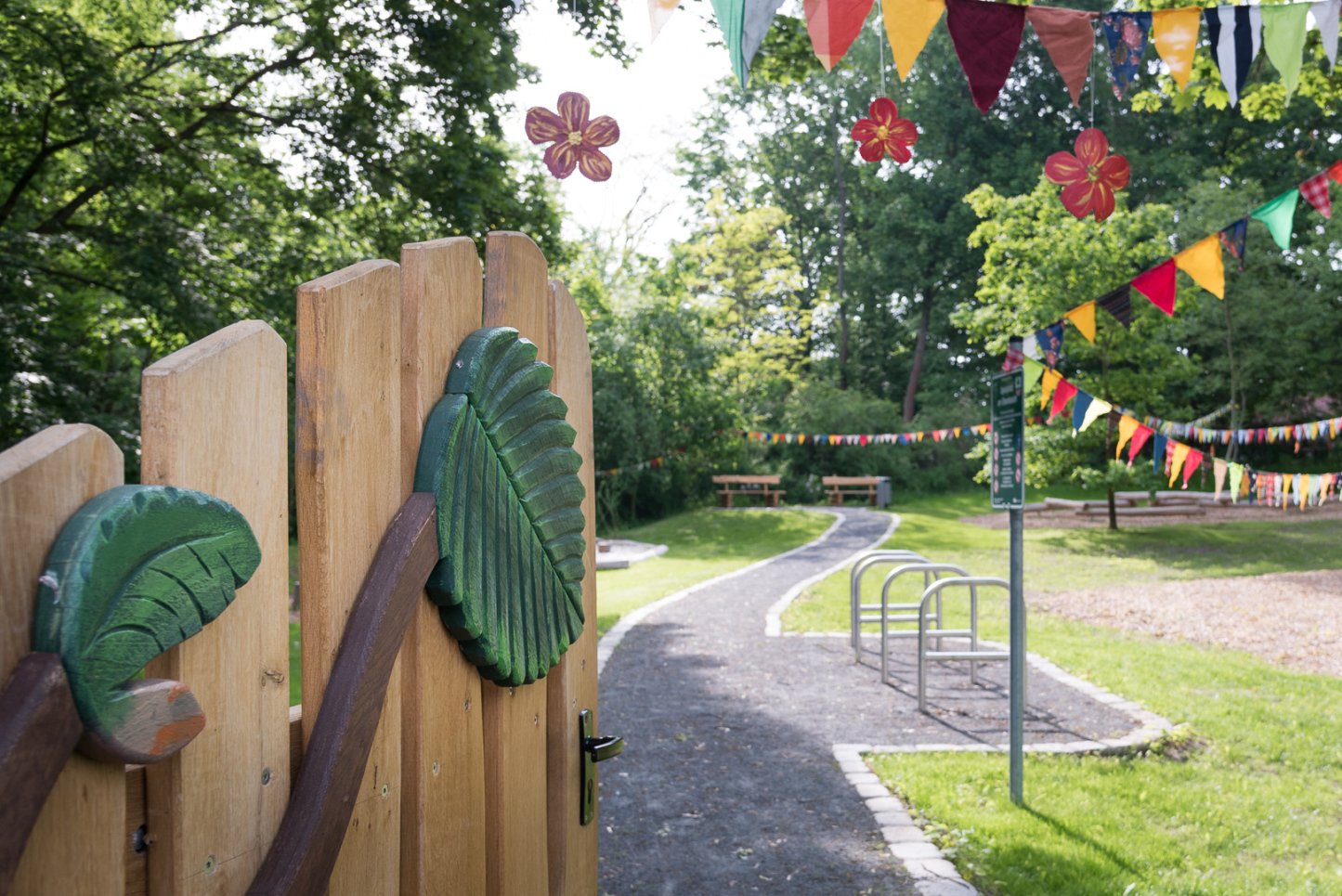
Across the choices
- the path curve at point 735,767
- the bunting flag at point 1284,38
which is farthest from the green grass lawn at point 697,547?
the bunting flag at point 1284,38

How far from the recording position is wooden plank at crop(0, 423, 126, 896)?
32.9 inches

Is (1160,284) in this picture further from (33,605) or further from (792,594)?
(33,605)

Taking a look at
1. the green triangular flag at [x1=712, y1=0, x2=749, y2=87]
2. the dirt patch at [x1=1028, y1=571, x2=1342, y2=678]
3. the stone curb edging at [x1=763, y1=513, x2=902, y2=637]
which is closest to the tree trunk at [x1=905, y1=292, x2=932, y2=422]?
the stone curb edging at [x1=763, y1=513, x2=902, y2=637]

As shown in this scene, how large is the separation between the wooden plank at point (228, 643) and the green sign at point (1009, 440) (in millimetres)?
4210

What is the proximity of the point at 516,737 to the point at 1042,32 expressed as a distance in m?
3.88

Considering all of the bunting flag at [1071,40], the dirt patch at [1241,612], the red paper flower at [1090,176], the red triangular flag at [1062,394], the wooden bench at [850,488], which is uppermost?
the bunting flag at [1071,40]

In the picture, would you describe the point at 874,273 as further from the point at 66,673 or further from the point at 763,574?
the point at 66,673

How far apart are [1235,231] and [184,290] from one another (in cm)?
813

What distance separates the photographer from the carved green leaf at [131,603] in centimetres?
85

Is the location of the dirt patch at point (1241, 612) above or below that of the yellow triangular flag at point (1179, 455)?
below

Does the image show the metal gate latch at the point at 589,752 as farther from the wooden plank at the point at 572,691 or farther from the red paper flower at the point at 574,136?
the red paper flower at the point at 574,136

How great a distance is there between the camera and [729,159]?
1565 inches

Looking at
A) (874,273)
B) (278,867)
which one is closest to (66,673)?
(278,867)

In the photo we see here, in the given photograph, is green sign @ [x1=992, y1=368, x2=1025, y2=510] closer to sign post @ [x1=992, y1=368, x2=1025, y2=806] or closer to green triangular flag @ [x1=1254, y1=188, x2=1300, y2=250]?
sign post @ [x1=992, y1=368, x2=1025, y2=806]
